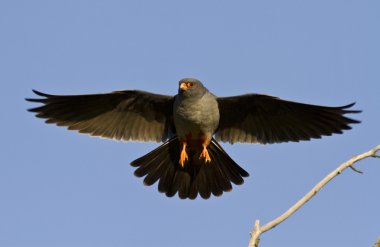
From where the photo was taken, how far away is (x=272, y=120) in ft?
30.2

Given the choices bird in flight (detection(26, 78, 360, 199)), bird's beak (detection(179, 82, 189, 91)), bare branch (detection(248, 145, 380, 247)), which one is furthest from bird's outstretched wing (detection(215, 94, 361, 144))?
bare branch (detection(248, 145, 380, 247))

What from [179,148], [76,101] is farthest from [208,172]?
[76,101]

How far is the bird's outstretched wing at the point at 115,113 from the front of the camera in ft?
29.6

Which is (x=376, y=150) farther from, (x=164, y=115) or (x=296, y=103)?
(x=164, y=115)

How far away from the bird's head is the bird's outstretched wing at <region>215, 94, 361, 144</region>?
0.49 m

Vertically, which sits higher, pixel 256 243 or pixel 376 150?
pixel 376 150

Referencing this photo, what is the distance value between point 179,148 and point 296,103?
73.9 inches

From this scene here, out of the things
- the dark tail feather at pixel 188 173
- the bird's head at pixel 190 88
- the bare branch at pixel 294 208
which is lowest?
the bare branch at pixel 294 208

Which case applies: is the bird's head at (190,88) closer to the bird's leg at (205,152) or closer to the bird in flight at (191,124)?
Result: the bird in flight at (191,124)

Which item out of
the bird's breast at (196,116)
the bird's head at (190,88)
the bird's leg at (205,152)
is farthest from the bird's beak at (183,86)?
the bird's leg at (205,152)

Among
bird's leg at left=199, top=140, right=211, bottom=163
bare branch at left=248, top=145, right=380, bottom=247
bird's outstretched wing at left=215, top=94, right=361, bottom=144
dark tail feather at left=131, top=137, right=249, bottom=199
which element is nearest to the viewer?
bare branch at left=248, top=145, right=380, bottom=247

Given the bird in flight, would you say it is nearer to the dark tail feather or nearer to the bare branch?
the dark tail feather

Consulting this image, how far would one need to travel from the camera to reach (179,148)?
9.46m

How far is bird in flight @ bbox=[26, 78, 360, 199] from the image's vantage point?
876 centimetres
